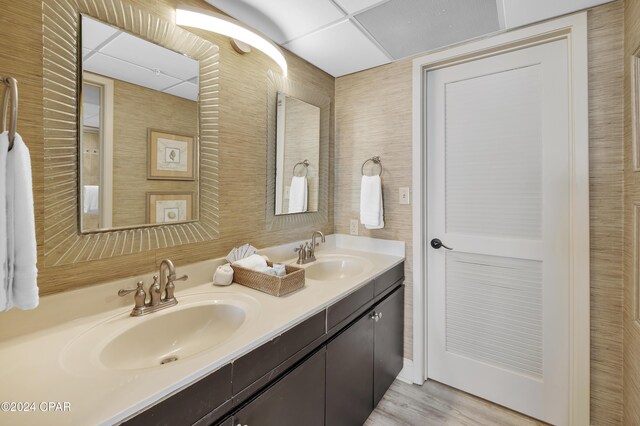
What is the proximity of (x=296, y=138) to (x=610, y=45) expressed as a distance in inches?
63.9

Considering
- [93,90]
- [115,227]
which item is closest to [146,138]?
[93,90]

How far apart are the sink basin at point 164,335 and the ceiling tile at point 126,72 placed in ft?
2.79

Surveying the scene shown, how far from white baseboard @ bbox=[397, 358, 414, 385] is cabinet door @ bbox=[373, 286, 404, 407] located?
40 mm

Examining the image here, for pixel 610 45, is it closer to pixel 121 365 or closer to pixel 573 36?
pixel 573 36

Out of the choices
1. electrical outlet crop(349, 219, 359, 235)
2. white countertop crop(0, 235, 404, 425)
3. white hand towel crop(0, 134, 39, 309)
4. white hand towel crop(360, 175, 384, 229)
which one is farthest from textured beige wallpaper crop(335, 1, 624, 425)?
white hand towel crop(0, 134, 39, 309)

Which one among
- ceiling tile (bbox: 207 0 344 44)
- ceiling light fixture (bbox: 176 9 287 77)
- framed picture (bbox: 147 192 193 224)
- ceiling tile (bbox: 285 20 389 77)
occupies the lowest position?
framed picture (bbox: 147 192 193 224)

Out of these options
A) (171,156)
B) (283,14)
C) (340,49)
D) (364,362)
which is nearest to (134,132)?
(171,156)

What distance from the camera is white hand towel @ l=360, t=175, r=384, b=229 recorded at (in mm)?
1893

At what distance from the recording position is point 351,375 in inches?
51.8

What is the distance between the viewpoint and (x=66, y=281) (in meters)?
0.96

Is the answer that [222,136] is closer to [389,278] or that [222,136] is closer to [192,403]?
[192,403]

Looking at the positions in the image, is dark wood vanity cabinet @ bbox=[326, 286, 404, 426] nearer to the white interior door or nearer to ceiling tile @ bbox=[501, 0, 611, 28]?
the white interior door

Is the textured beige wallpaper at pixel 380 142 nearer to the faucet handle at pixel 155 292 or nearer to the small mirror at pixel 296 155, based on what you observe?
the small mirror at pixel 296 155

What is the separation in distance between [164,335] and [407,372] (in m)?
1.57
